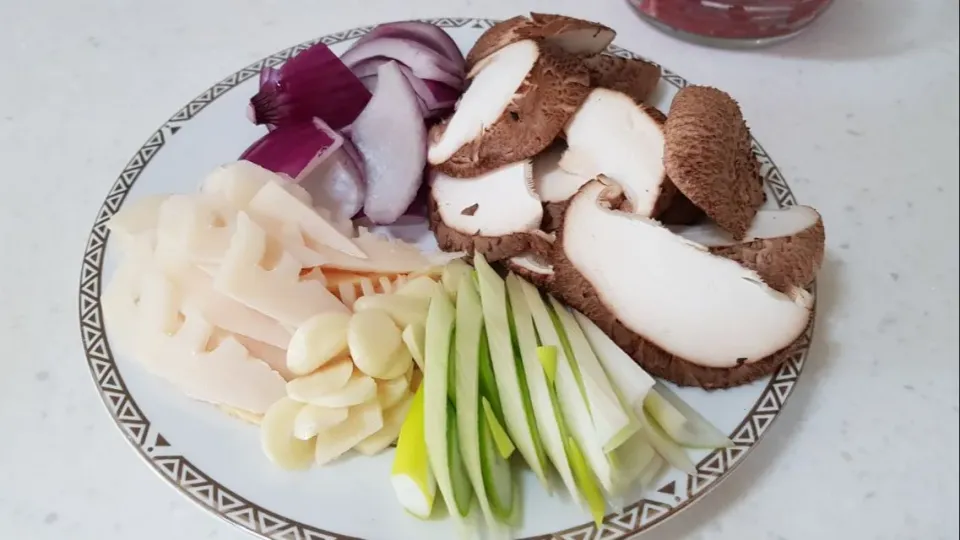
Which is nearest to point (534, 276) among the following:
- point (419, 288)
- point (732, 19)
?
point (419, 288)

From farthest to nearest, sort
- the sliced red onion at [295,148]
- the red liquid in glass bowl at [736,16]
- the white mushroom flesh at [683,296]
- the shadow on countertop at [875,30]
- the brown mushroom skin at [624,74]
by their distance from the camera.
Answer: the shadow on countertop at [875,30] → the red liquid in glass bowl at [736,16] → the brown mushroom skin at [624,74] → the sliced red onion at [295,148] → the white mushroom flesh at [683,296]

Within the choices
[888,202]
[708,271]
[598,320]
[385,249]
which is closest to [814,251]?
[708,271]

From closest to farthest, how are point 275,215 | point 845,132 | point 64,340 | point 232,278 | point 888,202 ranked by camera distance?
point 232,278 → point 275,215 → point 64,340 → point 888,202 → point 845,132

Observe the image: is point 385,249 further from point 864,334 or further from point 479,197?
point 864,334

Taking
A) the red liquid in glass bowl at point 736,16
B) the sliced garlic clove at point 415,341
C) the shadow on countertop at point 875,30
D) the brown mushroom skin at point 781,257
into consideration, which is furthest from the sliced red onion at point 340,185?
the shadow on countertop at point 875,30

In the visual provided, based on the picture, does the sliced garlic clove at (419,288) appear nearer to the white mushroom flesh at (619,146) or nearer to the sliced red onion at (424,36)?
the white mushroom flesh at (619,146)

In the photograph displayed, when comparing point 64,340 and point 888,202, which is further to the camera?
point 888,202

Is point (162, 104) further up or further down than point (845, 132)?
further up
